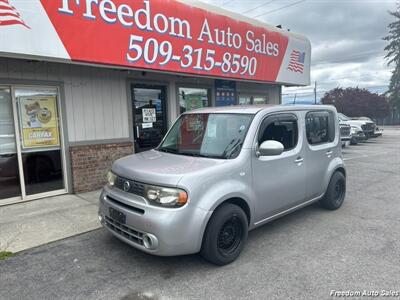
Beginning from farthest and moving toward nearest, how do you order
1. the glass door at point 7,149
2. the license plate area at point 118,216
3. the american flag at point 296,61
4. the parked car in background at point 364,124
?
the parked car in background at point 364,124 < the american flag at point 296,61 < the glass door at point 7,149 < the license plate area at point 118,216

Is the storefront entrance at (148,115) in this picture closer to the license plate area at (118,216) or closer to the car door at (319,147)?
the license plate area at (118,216)

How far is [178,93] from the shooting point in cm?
853

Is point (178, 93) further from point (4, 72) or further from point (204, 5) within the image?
point (4, 72)

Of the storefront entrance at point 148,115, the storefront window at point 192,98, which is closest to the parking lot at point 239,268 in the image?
the storefront entrance at point 148,115

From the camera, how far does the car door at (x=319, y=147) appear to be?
4.60 meters

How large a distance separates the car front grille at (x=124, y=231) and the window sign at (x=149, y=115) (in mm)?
4581

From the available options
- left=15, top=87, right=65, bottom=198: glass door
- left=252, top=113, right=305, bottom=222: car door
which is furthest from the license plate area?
left=15, top=87, right=65, bottom=198: glass door

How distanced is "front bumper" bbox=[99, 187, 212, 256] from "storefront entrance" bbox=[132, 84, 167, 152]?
4.73 m

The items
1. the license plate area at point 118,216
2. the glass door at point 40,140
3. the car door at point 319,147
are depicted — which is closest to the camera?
the license plate area at point 118,216

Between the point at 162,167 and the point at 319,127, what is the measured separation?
296 centimetres

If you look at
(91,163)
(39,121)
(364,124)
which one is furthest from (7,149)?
(364,124)

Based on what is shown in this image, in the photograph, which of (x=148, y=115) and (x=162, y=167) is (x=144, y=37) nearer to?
(x=148, y=115)

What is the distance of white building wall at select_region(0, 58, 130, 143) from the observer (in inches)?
228

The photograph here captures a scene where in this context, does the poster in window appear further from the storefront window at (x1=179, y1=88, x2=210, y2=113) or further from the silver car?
the storefront window at (x1=179, y1=88, x2=210, y2=113)
